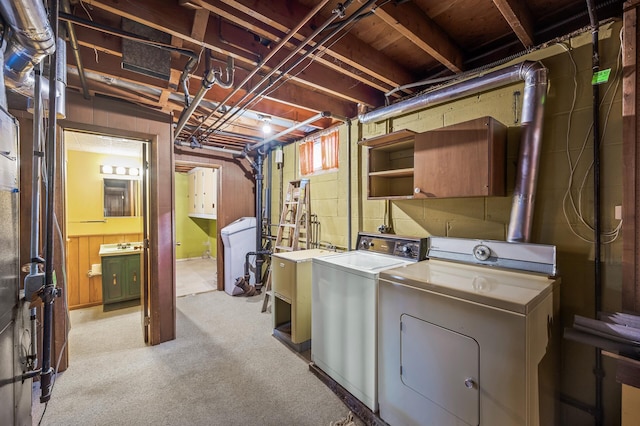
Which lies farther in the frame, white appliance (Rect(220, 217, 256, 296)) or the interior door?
white appliance (Rect(220, 217, 256, 296))

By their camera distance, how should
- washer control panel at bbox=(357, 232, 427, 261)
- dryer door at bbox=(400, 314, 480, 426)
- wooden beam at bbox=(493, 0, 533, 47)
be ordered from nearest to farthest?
dryer door at bbox=(400, 314, 480, 426) → wooden beam at bbox=(493, 0, 533, 47) → washer control panel at bbox=(357, 232, 427, 261)

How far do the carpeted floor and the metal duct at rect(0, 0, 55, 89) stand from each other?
6.98 ft

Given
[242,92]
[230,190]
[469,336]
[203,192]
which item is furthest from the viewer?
[203,192]

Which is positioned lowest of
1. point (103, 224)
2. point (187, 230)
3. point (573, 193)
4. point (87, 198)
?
point (187, 230)

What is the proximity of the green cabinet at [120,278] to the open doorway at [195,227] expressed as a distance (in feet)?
2.69

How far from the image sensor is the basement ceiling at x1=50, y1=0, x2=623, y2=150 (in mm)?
1520

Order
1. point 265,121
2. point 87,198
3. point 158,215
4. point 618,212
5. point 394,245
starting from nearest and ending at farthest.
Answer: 1. point 618,212
2. point 394,245
3. point 158,215
4. point 265,121
5. point 87,198

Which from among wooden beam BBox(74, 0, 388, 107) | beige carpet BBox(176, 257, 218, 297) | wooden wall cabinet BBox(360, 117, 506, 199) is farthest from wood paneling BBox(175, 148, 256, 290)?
wooden wall cabinet BBox(360, 117, 506, 199)

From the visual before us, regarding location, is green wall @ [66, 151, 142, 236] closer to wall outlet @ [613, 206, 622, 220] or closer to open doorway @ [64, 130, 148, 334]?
open doorway @ [64, 130, 148, 334]

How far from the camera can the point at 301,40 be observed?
1.76m

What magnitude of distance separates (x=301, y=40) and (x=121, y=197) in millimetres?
4390

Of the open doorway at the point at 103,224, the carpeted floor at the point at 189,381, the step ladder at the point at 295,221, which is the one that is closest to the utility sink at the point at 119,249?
the open doorway at the point at 103,224

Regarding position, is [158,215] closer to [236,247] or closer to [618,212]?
[236,247]

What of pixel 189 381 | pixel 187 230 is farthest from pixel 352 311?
pixel 187 230
